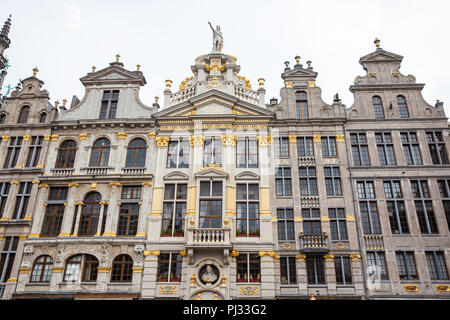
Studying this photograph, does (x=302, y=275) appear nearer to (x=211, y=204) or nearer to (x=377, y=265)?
(x=377, y=265)

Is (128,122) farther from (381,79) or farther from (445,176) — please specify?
(445,176)

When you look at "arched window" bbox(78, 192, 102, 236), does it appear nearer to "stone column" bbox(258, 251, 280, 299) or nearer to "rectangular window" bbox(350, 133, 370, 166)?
"stone column" bbox(258, 251, 280, 299)

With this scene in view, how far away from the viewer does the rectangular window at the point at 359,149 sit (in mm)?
25922

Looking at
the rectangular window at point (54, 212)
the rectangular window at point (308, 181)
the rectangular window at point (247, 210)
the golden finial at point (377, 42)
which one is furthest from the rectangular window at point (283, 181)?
the rectangular window at point (54, 212)

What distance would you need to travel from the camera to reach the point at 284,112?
2775cm

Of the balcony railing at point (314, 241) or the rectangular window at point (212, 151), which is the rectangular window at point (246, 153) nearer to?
the rectangular window at point (212, 151)

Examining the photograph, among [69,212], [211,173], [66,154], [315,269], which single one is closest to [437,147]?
[315,269]

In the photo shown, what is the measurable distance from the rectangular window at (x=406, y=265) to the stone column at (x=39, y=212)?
25.9 m

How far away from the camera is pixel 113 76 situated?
Answer: 98.1ft

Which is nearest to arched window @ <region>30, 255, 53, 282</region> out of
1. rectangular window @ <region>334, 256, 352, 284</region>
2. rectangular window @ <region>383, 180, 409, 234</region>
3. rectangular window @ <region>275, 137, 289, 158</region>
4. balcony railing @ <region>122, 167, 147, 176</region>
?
balcony railing @ <region>122, 167, 147, 176</region>

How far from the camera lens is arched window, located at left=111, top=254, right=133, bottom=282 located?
2356 cm

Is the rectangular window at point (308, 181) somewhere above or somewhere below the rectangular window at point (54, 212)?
above

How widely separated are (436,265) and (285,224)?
409 inches

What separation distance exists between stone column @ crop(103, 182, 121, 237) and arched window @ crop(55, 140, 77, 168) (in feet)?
14.9
